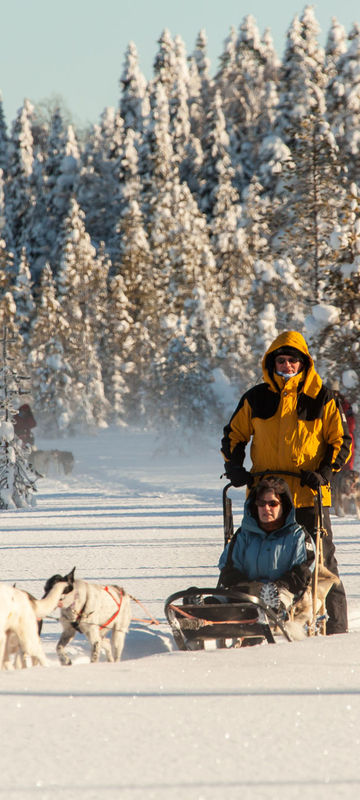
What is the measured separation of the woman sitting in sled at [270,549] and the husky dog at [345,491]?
704 centimetres

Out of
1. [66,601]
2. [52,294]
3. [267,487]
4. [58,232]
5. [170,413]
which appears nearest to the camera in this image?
[66,601]

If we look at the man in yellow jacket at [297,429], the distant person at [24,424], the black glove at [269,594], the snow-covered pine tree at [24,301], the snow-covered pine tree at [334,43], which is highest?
the snow-covered pine tree at [334,43]

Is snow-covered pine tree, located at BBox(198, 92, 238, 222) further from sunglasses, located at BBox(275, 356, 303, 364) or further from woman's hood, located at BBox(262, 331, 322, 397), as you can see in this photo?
sunglasses, located at BBox(275, 356, 303, 364)

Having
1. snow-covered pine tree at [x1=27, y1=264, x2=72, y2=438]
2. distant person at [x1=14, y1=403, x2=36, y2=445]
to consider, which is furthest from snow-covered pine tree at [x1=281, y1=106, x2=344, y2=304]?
snow-covered pine tree at [x1=27, y1=264, x2=72, y2=438]

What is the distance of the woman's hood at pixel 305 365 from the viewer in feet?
17.2

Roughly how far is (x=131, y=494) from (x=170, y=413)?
1240 centimetres

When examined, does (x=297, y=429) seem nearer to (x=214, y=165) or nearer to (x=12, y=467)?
(x=12, y=467)

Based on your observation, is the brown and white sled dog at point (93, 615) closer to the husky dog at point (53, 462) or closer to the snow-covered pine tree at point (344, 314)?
the snow-covered pine tree at point (344, 314)

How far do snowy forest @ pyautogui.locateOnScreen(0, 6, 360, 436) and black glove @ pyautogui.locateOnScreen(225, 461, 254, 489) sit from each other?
33.9ft

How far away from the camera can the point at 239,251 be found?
42312 mm

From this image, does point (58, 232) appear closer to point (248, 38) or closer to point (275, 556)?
point (248, 38)

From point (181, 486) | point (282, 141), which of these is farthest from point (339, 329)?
point (282, 141)

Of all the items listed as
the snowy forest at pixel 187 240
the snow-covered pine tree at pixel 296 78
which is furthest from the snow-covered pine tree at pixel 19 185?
the snow-covered pine tree at pixel 296 78

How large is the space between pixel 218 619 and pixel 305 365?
1.61 m
